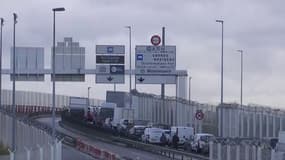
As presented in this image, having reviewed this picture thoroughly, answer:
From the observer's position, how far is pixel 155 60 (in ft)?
266

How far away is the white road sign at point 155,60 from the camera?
3167 inches

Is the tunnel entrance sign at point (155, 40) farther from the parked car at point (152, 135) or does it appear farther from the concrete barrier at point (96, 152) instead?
the concrete barrier at point (96, 152)

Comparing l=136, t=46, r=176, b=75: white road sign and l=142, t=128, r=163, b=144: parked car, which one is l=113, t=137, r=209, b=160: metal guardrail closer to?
l=142, t=128, r=163, b=144: parked car

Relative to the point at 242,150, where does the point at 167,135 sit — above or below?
below

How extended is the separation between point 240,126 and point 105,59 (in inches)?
Answer: 905

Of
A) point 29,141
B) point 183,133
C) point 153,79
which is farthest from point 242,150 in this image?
point 153,79

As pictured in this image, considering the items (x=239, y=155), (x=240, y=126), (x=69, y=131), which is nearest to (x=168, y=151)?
(x=240, y=126)

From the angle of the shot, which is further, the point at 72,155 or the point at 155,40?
the point at 155,40

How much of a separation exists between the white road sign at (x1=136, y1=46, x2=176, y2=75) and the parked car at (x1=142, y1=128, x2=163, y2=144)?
475cm

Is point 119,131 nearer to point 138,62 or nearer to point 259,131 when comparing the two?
point 138,62

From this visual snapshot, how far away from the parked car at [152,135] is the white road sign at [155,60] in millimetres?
4754

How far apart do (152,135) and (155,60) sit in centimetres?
650

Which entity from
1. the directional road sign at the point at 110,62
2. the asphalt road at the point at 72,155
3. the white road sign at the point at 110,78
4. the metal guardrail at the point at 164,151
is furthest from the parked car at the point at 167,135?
the asphalt road at the point at 72,155

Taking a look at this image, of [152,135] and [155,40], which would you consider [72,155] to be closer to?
[152,135]
